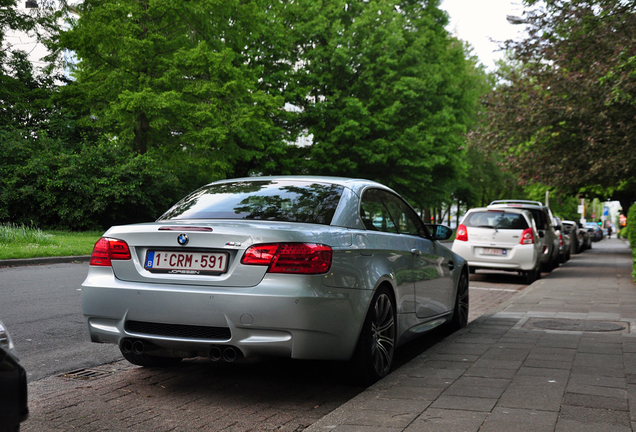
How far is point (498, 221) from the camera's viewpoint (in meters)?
15.5

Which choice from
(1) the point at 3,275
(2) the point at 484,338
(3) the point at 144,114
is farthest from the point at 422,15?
(2) the point at 484,338

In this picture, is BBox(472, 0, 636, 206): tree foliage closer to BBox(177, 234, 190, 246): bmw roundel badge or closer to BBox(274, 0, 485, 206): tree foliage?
BBox(177, 234, 190, 246): bmw roundel badge

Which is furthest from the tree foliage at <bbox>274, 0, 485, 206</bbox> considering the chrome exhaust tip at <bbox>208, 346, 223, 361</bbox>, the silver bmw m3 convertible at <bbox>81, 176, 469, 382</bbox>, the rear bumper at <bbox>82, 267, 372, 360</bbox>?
the chrome exhaust tip at <bbox>208, 346, 223, 361</bbox>

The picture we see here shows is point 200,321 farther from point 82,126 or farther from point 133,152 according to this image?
point 82,126

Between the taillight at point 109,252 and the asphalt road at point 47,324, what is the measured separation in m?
1.14

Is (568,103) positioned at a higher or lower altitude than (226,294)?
higher

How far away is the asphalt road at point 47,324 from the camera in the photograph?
5.72 meters

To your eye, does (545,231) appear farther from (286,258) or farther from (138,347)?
(138,347)

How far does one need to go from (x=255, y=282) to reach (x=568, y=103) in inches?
564

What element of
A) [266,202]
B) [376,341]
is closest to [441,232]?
[376,341]

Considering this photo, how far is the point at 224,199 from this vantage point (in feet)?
17.4

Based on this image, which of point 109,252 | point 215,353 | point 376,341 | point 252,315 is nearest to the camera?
point 252,315

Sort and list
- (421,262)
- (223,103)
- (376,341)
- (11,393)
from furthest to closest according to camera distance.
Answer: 1. (223,103)
2. (421,262)
3. (376,341)
4. (11,393)

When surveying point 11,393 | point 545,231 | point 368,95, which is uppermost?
point 368,95
